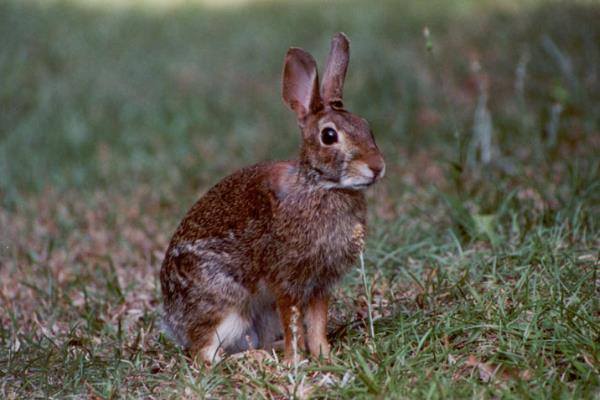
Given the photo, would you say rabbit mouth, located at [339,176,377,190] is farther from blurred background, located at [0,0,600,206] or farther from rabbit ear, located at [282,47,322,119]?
blurred background, located at [0,0,600,206]

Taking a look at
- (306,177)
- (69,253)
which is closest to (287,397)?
(306,177)

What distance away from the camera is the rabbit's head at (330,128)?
344 centimetres

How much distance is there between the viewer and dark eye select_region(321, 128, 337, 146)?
3521 millimetres

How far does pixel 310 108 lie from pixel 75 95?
5.81 metres

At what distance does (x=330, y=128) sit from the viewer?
3.54 metres

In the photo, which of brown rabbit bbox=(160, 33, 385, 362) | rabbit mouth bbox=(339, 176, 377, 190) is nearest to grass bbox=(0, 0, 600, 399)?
brown rabbit bbox=(160, 33, 385, 362)

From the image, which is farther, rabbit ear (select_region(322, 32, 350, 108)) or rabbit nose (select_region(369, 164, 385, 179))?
rabbit ear (select_region(322, 32, 350, 108))

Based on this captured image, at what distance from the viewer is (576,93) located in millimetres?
6949

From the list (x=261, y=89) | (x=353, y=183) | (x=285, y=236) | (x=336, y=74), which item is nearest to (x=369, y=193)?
(x=336, y=74)

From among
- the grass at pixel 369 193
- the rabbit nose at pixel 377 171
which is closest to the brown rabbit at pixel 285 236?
the rabbit nose at pixel 377 171

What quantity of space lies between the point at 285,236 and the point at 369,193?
2.39 m

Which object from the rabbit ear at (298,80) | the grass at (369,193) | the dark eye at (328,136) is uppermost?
the rabbit ear at (298,80)

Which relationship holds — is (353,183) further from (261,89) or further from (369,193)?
(261,89)

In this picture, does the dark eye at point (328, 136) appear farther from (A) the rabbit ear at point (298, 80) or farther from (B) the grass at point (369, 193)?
(B) the grass at point (369, 193)
